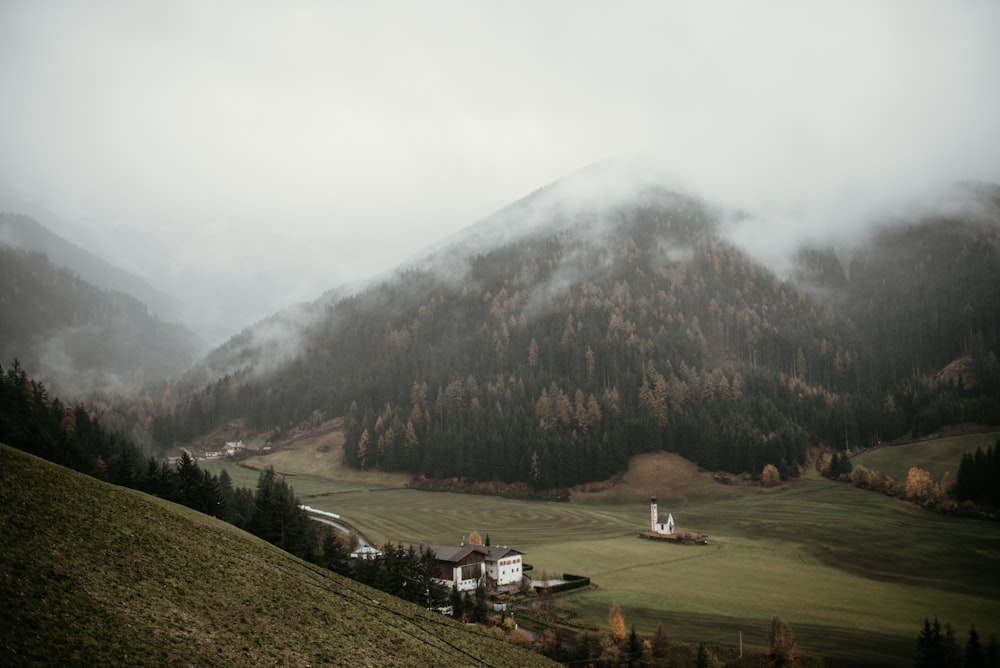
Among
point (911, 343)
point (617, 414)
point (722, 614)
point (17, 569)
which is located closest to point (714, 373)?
point (617, 414)

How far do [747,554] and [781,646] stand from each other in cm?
3923

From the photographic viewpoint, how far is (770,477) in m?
132

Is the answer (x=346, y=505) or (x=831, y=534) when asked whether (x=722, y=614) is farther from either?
(x=346, y=505)

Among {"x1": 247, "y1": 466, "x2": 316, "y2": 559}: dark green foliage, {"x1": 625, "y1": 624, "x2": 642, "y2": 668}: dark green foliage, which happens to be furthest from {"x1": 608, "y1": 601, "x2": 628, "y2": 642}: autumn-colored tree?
{"x1": 247, "y1": 466, "x2": 316, "y2": 559}: dark green foliage

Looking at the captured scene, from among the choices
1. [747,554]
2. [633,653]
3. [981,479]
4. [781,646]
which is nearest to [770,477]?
[981,479]

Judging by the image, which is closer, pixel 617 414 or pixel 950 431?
pixel 950 431

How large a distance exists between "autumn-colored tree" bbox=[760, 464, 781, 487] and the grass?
709 inches

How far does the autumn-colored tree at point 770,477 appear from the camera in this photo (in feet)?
431

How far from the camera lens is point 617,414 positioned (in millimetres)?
166125

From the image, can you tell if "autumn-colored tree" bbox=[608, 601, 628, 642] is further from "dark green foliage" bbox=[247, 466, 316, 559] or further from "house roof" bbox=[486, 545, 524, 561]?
"dark green foliage" bbox=[247, 466, 316, 559]

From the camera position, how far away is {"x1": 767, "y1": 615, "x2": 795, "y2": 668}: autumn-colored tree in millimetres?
48500

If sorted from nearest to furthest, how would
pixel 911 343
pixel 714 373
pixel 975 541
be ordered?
pixel 975 541 → pixel 714 373 → pixel 911 343

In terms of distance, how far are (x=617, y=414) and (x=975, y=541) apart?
298ft

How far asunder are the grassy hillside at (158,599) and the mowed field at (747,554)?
2814cm
